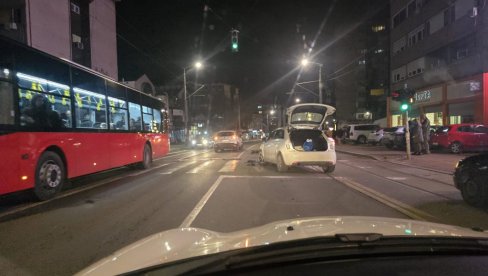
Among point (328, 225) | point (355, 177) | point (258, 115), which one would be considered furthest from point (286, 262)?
point (258, 115)

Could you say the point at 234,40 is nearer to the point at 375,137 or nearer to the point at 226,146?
the point at 226,146

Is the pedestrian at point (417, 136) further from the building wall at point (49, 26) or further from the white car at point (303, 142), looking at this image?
the building wall at point (49, 26)

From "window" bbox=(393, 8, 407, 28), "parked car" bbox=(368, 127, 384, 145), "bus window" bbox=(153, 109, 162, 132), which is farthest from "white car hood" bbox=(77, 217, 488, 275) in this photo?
"window" bbox=(393, 8, 407, 28)

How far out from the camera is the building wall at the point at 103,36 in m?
43.1

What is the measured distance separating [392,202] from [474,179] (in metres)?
1.57

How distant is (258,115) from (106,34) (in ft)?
395

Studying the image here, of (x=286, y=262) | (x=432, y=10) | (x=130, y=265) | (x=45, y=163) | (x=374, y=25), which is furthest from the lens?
(x=374, y=25)

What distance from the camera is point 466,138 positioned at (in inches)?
972

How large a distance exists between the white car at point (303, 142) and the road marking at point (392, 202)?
211cm

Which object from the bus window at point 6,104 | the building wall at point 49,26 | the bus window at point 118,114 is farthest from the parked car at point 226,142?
the bus window at point 6,104

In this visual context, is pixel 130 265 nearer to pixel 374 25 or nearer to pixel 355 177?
pixel 355 177

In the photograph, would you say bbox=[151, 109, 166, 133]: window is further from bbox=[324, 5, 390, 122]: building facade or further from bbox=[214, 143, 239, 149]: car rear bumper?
bbox=[324, 5, 390, 122]: building facade

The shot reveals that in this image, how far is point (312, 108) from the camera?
16.5 metres

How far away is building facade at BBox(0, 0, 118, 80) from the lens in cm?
3244
